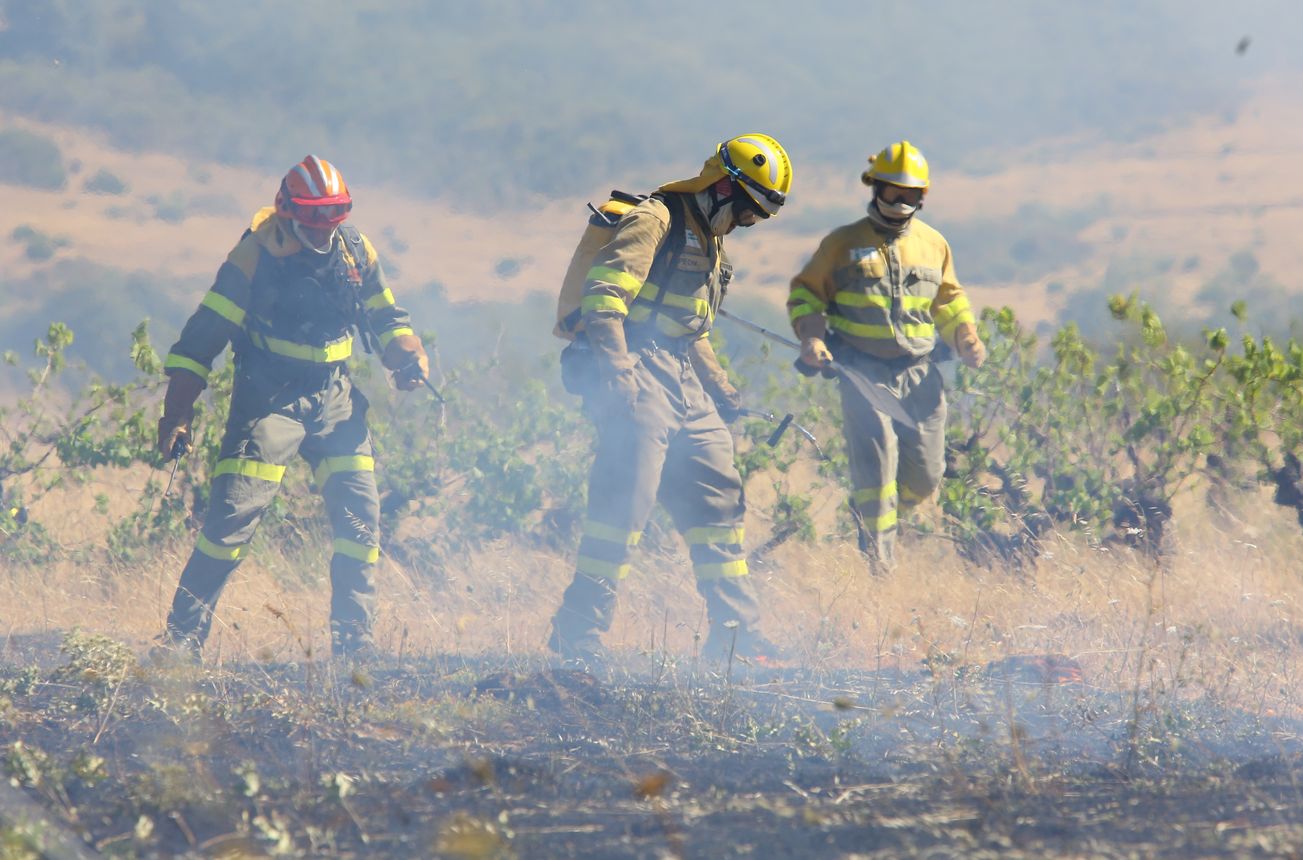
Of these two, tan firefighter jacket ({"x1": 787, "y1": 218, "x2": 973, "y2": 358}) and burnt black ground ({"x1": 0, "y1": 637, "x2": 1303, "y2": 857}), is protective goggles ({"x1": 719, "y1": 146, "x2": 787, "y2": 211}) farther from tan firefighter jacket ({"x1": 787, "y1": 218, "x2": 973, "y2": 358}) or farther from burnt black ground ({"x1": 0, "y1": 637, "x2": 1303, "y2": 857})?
burnt black ground ({"x1": 0, "y1": 637, "x2": 1303, "y2": 857})

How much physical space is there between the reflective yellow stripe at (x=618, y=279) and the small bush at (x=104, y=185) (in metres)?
29.1

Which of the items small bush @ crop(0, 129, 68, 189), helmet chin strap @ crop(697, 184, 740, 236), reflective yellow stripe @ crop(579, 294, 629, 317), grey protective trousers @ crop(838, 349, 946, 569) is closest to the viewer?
reflective yellow stripe @ crop(579, 294, 629, 317)

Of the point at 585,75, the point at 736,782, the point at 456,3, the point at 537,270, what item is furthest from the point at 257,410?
the point at 456,3

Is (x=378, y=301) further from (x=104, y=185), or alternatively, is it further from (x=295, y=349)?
(x=104, y=185)

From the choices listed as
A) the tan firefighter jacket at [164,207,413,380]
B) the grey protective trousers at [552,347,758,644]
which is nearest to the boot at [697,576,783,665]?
the grey protective trousers at [552,347,758,644]

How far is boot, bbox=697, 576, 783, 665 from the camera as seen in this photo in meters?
6.02

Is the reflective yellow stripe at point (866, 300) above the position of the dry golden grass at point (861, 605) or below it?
above

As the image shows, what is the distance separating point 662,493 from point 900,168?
1730 millimetres

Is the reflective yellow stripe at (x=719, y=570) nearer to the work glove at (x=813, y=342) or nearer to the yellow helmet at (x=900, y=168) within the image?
the work glove at (x=813, y=342)

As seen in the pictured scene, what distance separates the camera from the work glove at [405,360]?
244 inches

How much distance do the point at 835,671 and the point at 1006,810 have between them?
225 centimetres

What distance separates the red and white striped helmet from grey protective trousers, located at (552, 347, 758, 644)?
4.50 feet

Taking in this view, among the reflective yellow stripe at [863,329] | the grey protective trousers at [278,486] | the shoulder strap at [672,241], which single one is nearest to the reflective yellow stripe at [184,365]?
the grey protective trousers at [278,486]

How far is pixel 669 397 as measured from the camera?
579 cm
